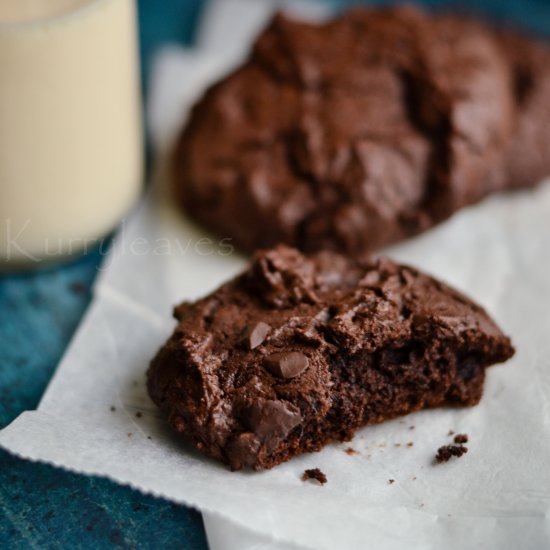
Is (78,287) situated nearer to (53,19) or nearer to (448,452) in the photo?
(53,19)

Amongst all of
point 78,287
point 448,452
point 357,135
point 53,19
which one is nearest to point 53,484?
point 78,287

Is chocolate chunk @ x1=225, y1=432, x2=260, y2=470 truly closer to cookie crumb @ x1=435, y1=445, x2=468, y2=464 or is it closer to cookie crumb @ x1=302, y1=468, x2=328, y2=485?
cookie crumb @ x1=302, y1=468, x2=328, y2=485

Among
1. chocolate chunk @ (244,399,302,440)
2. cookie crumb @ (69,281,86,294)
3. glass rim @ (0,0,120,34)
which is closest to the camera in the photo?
chocolate chunk @ (244,399,302,440)

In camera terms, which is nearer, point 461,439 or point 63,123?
point 461,439

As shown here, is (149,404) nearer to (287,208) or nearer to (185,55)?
(287,208)

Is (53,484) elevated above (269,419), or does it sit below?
below

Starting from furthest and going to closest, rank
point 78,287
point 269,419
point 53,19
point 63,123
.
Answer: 1. point 78,287
2. point 63,123
3. point 53,19
4. point 269,419

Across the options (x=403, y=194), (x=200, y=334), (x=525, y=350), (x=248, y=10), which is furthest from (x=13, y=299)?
(x=248, y=10)

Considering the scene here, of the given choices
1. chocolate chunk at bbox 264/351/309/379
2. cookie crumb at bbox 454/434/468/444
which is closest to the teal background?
chocolate chunk at bbox 264/351/309/379
